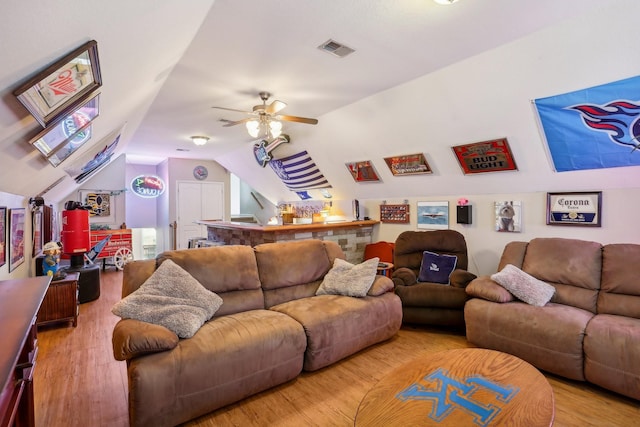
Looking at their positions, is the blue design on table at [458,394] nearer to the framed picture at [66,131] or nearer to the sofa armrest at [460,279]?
the sofa armrest at [460,279]

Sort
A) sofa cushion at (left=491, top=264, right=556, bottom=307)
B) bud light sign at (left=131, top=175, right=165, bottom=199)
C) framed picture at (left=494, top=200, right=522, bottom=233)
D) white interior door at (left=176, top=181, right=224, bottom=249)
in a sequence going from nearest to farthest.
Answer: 1. sofa cushion at (left=491, top=264, right=556, bottom=307)
2. framed picture at (left=494, top=200, right=522, bottom=233)
3. white interior door at (left=176, top=181, right=224, bottom=249)
4. bud light sign at (left=131, top=175, right=165, bottom=199)

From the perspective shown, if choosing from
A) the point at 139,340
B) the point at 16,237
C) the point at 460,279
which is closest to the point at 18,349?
the point at 139,340

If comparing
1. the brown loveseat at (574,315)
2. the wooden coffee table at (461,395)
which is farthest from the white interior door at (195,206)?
the wooden coffee table at (461,395)

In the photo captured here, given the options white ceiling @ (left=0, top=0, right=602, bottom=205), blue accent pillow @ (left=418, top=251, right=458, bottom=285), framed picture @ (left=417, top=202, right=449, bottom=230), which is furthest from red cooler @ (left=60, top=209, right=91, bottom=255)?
framed picture @ (left=417, top=202, right=449, bottom=230)

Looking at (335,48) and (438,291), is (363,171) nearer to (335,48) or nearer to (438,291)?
(438,291)

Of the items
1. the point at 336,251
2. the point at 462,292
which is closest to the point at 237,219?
the point at 336,251

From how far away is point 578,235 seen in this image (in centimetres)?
338

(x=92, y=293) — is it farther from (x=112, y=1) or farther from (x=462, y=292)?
(x=462, y=292)

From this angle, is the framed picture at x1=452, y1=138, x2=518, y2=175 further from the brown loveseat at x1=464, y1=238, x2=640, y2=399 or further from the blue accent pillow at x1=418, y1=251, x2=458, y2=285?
the blue accent pillow at x1=418, y1=251, x2=458, y2=285

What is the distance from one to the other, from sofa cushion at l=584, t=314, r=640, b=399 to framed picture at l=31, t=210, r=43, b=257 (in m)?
5.85

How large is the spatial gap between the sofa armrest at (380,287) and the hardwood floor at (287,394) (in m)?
0.52

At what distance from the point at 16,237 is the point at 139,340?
2232mm

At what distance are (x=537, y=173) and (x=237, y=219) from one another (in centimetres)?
819

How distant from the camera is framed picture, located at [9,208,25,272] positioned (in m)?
2.91
